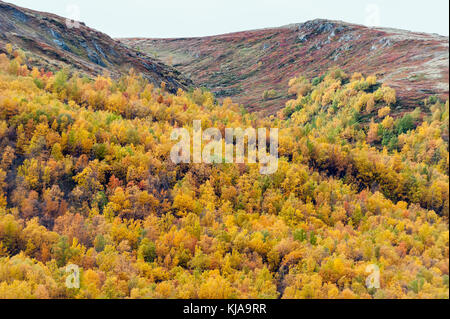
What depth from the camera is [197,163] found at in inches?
1369

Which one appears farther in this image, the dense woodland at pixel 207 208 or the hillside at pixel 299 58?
the hillside at pixel 299 58

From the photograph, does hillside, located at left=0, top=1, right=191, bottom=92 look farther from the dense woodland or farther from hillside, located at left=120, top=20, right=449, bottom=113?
hillside, located at left=120, top=20, right=449, bottom=113

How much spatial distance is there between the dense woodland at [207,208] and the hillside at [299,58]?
9577mm

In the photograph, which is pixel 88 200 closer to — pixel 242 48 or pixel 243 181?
pixel 243 181

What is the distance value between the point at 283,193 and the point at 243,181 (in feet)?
13.6

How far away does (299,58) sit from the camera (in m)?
92.2

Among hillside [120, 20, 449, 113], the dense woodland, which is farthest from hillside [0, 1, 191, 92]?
hillside [120, 20, 449, 113]

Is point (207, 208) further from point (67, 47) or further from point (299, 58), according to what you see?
point (299, 58)

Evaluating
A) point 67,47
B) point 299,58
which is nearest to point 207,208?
point 67,47

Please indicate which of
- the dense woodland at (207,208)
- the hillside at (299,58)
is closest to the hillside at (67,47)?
the dense woodland at (207,208)

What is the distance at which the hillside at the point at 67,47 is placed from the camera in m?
57.8

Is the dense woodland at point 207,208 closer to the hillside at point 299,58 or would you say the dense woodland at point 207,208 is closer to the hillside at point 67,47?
the hillside at point 299,58

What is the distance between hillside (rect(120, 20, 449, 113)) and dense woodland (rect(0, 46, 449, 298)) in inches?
377

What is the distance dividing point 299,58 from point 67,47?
58.3 meters
